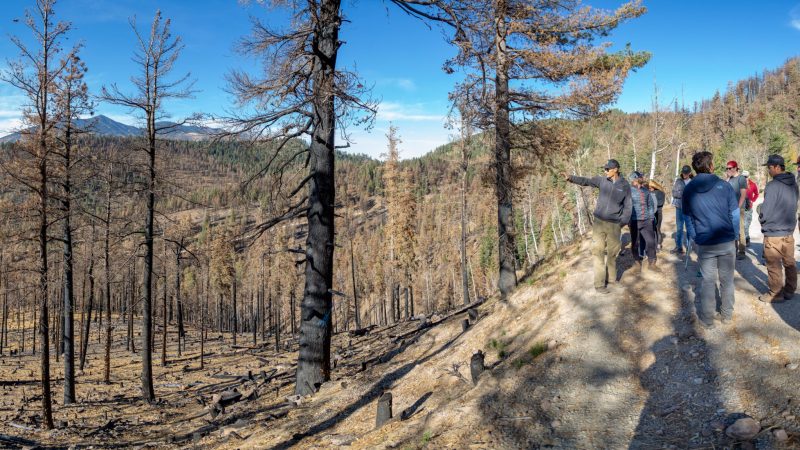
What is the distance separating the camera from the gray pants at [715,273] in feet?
19.1

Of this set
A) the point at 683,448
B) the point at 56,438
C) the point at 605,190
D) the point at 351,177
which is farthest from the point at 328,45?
the point at 351,177

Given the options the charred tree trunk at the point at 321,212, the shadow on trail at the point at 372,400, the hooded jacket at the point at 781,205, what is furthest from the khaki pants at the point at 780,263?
the charred tree trunk at the point at 321,212

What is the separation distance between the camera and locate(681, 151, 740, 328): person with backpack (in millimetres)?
5781

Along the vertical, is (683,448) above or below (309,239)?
below

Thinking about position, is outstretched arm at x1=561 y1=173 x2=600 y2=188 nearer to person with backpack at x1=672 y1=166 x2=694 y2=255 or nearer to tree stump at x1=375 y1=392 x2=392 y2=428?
person with backpack at x1=672 y1=166 x2=694 y2=255

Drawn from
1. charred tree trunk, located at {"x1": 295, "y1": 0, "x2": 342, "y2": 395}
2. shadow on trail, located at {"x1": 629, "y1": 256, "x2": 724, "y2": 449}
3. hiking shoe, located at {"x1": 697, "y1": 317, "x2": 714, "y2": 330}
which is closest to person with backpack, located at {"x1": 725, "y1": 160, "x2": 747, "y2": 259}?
shadow on trail, located at {"x1": 629, "y1": 256, "x2": 724, "y2": 449}

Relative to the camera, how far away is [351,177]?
166 meters

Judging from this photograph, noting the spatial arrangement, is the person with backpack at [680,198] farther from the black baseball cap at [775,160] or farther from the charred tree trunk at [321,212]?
the charred tree trunk at [321,212]

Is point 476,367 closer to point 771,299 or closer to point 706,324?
point 706,324

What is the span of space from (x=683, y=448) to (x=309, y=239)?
5973 millimetres

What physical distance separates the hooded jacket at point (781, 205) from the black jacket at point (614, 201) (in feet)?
6.64

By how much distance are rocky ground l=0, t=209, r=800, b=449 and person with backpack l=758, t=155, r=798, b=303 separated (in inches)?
20.4

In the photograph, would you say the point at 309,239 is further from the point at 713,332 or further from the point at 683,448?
the point at 713,332

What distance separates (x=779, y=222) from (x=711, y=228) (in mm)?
1341
